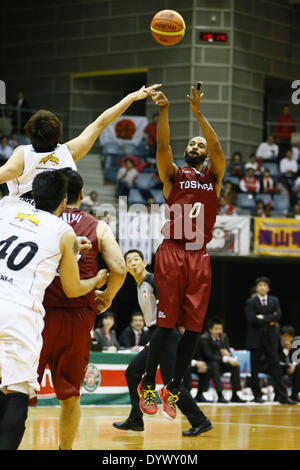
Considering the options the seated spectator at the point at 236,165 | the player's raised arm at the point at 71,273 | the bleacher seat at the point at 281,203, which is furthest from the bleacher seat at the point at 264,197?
the player's raised arm at the point at 71,273

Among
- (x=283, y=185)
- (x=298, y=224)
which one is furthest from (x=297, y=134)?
(x=298, y=224)

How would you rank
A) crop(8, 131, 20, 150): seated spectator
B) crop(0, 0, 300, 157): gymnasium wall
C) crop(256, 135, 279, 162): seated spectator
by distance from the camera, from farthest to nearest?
crop(0, 0, 300, 157): gymnasium wall
crop(256, 135, 279, 162): seated spectator
crop(8, 131, 20, 150): seated spectator

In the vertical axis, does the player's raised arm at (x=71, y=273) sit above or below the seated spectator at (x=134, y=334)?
above

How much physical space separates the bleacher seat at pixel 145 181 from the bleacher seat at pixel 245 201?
2.16 metres

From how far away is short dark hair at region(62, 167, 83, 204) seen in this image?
19.7 ft

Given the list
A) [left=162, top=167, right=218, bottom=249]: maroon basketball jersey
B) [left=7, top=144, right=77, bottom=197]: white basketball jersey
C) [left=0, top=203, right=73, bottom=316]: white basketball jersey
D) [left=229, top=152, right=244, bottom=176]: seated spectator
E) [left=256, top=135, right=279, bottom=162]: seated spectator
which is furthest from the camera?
[left=256, top=135, right=279, bottom=162]: seated spectator

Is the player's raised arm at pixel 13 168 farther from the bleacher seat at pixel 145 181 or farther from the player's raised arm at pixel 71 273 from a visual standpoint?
the bleacher seat at pixel 145 181

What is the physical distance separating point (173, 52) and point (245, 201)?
16.9 ft

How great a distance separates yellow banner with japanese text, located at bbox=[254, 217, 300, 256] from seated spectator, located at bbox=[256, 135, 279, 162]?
142 inches

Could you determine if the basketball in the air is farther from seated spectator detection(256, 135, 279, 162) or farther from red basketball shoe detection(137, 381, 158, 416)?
seated spectator detection(256, 135, 279, 162)

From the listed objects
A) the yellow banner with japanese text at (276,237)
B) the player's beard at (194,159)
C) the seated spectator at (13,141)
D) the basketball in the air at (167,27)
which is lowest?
the yellow banner with japanese text at (276,237)

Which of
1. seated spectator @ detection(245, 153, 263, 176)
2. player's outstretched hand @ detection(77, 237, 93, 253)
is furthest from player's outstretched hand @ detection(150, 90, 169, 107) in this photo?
seated spectator @ detection(245, 153, 263, 176)

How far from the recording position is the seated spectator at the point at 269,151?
71.2ft

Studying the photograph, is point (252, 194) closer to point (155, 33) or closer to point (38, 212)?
point (155, 33)
